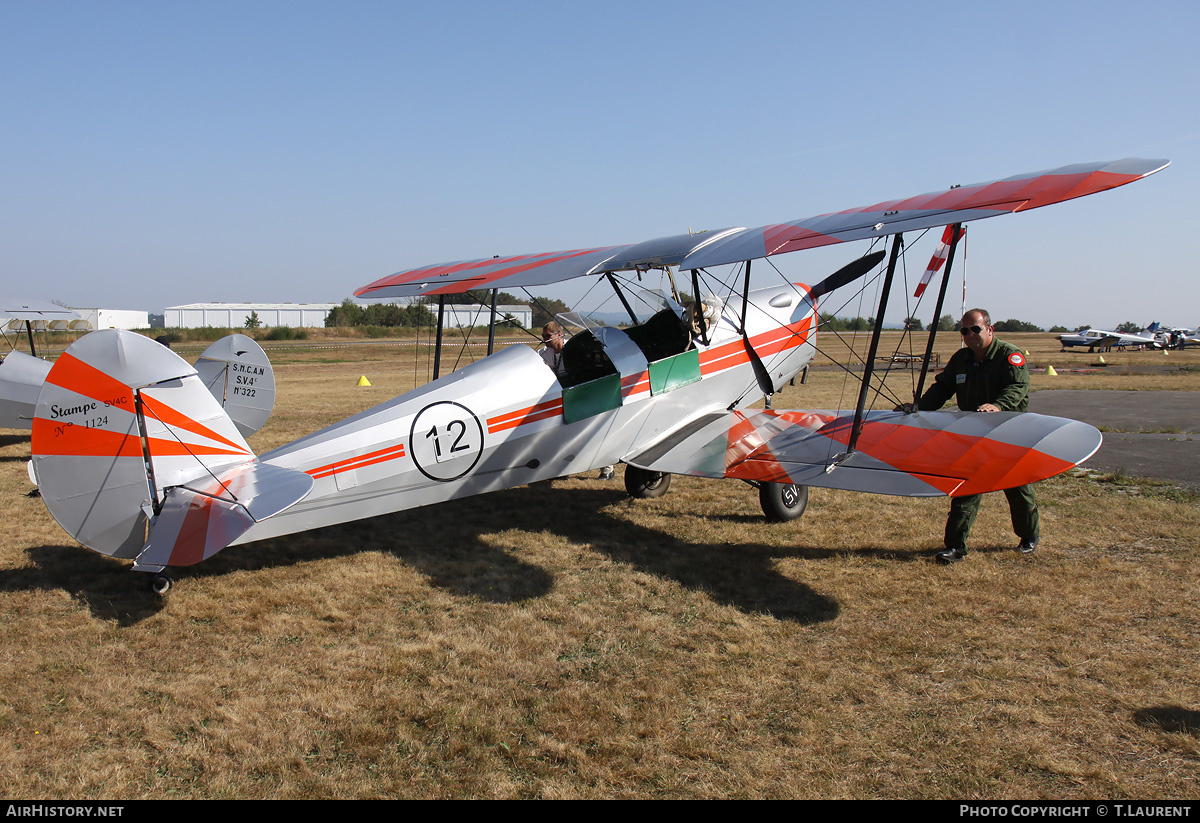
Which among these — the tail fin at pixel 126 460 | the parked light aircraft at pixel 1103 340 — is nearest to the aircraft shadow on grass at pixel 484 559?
the tail fin at pixel 126 460

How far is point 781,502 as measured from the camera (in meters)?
6.41

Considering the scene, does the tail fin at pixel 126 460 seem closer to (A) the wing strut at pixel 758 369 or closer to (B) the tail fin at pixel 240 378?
(B) the tail fin at pixel 240 378

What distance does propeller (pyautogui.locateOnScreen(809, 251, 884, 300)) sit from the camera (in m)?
6.69

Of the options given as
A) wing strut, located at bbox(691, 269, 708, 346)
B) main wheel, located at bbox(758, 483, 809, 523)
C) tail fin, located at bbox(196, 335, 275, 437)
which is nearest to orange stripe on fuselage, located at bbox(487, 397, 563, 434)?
wing strut, located at bbox(691, 269, 708, 346)

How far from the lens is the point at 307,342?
157 feet

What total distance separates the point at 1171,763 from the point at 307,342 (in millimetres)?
50497

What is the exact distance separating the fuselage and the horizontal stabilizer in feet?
0.94

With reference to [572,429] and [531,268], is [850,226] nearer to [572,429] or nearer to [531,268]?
[572,429]

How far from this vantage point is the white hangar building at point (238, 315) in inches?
3514

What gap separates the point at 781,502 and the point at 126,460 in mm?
4984

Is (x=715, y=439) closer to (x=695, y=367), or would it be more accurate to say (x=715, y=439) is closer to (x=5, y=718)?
(x=695, y=367)

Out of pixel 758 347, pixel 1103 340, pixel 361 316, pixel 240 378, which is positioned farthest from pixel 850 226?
pixel 361 316

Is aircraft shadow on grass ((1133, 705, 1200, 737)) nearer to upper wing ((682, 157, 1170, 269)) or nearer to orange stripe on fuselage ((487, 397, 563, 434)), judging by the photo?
upper wing ((682, 157, 1170, 269))

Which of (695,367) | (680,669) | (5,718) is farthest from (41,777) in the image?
(695,367)
